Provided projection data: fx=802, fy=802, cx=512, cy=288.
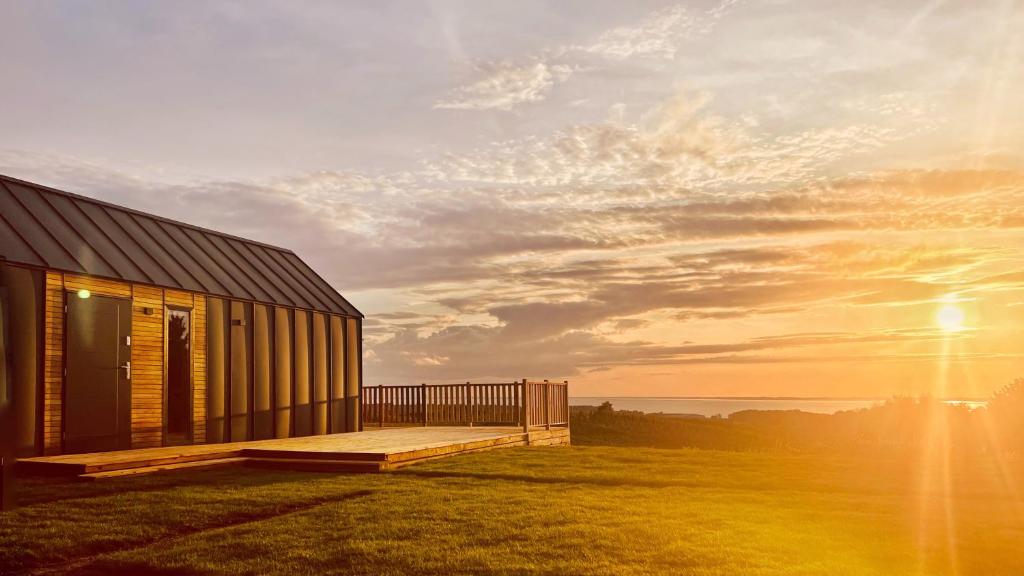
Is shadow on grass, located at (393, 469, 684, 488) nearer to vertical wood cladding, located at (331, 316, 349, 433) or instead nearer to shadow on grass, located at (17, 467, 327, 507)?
shadow on grass, located at (17, 467, 327, 507)

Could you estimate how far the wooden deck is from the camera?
1105 cm

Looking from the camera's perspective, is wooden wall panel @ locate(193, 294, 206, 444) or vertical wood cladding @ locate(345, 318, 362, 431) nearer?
wooden wall panel @ locate(193, 294, 206, 444)

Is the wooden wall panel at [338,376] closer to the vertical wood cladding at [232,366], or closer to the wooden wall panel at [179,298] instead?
the vertical wood cladding at [232,366]

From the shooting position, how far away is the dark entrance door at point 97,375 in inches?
492

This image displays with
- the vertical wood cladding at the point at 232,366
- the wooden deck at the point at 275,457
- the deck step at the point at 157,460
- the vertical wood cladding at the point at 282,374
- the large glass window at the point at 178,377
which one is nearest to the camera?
the deck step at the point at 157,460

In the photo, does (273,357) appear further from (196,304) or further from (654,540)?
(654,540)

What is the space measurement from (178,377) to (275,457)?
13.1 ft

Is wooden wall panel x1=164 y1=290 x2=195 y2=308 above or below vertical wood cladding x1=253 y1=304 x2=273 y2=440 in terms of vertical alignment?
above

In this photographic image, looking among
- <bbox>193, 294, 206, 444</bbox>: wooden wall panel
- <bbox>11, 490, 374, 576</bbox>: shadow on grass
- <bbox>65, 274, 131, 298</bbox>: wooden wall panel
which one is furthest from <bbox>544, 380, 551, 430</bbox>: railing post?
<bbox>11, 490, 374, 576</bbox>: shadow on grass

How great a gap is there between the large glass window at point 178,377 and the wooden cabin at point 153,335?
0.10 ft

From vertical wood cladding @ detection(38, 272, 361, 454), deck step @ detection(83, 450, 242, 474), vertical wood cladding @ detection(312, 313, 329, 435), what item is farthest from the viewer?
vertical wood cladding @ detection(312, 313, 329, 435)

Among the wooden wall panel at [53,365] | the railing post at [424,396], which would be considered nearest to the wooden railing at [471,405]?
the railing post at [424,396]

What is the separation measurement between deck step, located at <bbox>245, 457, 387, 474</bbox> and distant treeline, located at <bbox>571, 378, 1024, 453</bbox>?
10.9 metres

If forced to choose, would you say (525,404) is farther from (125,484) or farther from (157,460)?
(125,484)
